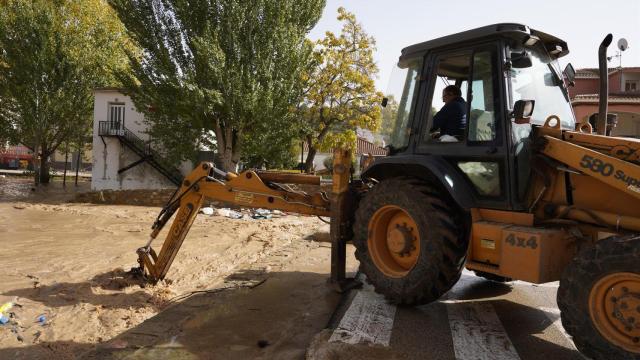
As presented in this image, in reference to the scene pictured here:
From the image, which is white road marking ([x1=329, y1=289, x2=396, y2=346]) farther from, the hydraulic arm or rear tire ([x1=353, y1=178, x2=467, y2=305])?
the hydraulic arm

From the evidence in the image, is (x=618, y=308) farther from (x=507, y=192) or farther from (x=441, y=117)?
(x=441, y=117)

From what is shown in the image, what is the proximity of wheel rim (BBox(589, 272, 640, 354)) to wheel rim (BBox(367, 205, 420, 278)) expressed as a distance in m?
1.58

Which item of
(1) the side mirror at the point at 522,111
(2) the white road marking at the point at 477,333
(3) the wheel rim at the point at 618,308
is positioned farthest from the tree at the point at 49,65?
(3) the wheel rim at the point at 618,308

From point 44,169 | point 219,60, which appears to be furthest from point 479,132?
point 44,169

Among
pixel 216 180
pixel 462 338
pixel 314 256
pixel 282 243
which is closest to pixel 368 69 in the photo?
pixel 282 243

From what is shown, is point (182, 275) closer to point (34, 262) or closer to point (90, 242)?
point (34, 262)

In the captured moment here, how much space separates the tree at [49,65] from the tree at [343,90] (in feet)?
36.0

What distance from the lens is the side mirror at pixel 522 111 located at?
152 inches

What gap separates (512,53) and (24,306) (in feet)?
20.2

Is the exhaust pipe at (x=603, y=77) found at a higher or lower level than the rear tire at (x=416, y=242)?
higher

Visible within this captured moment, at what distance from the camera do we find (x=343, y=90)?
1043 inches

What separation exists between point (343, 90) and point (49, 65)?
16342 millimetres

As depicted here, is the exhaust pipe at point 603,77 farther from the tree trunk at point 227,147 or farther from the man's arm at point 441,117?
the tree trunk at point 227,147

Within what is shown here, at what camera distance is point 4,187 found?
26.9 meters
